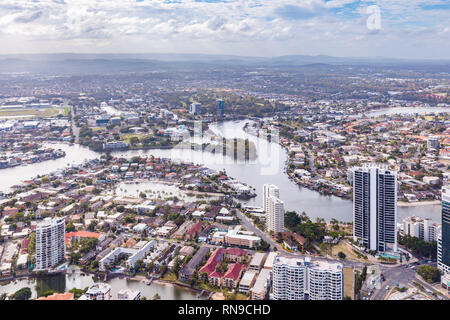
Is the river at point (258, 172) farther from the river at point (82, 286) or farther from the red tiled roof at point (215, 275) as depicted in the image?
the river at point (82, 286)

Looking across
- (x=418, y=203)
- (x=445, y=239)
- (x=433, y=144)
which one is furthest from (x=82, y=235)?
(x=433, y=144)

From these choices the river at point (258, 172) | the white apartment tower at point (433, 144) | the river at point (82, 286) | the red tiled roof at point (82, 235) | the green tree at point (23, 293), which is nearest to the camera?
the green tree at point (23, 293)

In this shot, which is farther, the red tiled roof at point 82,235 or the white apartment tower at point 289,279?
the red tiled roof at point 82,235

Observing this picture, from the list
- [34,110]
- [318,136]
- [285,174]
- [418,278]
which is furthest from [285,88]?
[418,278]

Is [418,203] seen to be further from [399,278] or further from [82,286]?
[82,286]

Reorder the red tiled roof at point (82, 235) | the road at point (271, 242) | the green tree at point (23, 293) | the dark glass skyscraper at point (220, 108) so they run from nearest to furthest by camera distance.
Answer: the green tree at point (23, 293)
the road at point (271, 242)
the red tiled roof at point (82, 235)
the dark glass skyscraper at point (220, 108)

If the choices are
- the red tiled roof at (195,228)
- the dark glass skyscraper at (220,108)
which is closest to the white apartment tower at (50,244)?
the red tiled roof at (195,228)
